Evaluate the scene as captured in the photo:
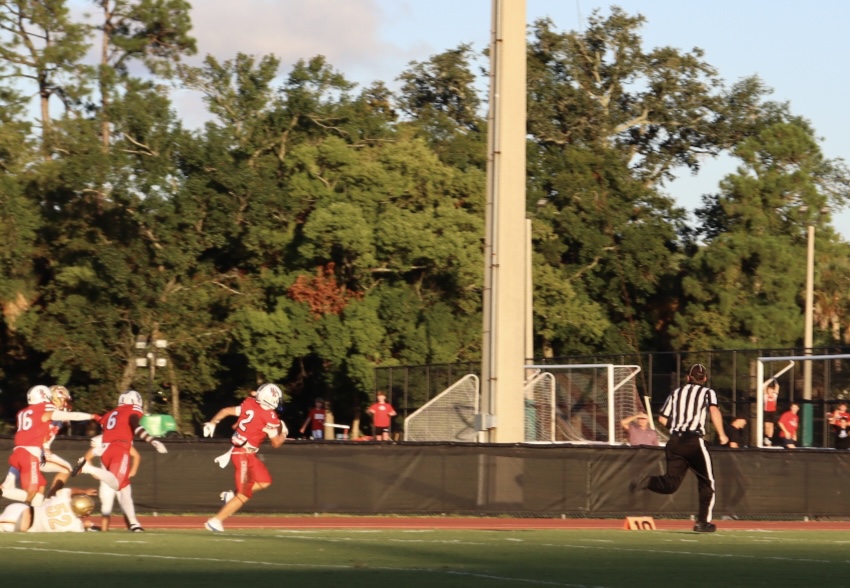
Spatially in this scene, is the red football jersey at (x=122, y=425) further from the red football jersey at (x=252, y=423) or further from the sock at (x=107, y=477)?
the red football jersey at (x=252, y=423)

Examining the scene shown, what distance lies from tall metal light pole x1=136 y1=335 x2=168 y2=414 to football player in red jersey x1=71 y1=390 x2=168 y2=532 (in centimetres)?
3254

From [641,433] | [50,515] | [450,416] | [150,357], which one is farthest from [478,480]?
[150,357]

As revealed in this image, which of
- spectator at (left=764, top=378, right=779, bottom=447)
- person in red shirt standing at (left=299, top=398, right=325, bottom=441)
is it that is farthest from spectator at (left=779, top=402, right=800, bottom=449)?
person in red shirt standing at (left=299, top=398, right=325, bottom=441)

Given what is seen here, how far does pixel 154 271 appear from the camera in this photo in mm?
52469

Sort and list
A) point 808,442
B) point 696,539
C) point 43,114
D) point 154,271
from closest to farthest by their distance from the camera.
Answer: point 696,539 → point 808,442 → point 154,271 → point 43,114

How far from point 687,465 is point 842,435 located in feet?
35.6

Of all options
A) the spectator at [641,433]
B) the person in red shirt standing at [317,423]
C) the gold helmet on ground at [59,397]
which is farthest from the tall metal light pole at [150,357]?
the gold helmet on ground at [59,397]

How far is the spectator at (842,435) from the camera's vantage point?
27.2 meters

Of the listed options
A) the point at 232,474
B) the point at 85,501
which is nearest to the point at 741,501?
the point at 232,474

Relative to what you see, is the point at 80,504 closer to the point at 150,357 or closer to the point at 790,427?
the point at 790,427

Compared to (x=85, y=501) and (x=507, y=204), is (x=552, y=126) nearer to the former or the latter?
(x=507, y=204)

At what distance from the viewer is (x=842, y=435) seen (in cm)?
2725

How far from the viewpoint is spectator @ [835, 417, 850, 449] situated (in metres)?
27.2

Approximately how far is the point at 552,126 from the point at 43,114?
22.0 m
